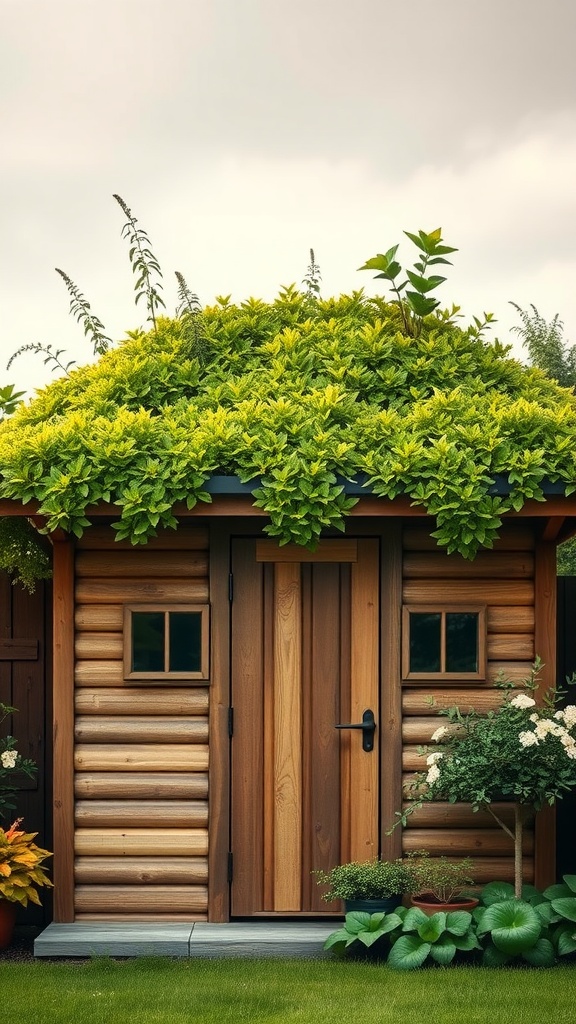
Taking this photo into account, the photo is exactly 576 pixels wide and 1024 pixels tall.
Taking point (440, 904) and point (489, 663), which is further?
point (489, 663)

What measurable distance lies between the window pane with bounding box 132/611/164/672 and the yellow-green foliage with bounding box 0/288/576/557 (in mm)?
658

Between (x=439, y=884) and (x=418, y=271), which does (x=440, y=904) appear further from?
(x=418, y=271)

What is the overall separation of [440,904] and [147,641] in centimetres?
253

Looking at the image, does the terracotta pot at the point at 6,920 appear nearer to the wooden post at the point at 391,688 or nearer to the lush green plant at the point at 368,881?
the lush green plant at the point at 368,881

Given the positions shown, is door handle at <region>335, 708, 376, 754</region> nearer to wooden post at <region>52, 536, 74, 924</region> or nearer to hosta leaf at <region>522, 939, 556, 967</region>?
hosta leaf at <region>522, 939, 556, 967</region>

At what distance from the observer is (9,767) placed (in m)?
7.91

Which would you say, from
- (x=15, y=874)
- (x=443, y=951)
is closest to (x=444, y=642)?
(x=443, y=951)

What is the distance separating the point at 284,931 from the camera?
7.43 metres

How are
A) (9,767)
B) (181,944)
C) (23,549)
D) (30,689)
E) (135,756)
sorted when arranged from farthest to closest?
(30,689), (23,549), (9,767), (135,756), (181,944)

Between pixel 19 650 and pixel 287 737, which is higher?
pixel 19 650

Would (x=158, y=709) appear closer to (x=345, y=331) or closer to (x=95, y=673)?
(x=95, y=673)

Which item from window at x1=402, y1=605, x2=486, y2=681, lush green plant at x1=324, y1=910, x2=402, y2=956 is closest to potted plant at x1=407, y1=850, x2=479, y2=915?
lush green plant at x1=324, y1=910, x2=402, y2=956

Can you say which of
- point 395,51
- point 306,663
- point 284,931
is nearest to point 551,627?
point 306,663

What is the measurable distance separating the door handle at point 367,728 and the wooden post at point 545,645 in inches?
46.1
